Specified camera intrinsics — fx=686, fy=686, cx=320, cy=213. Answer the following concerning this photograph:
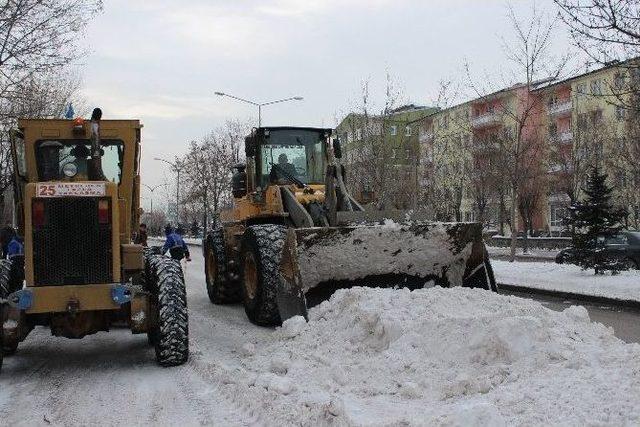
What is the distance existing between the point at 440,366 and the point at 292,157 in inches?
263

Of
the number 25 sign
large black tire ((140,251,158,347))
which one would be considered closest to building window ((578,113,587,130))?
large black tire ((140,251,158,347))

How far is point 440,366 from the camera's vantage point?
576cm

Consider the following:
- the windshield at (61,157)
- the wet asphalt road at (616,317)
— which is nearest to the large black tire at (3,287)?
the windshield at (61,157)

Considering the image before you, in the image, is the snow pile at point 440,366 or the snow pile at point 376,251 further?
the snow pile at point 376,251

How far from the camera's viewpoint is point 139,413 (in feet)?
18.2

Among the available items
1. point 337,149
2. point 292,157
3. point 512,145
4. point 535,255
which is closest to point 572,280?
point 337,149

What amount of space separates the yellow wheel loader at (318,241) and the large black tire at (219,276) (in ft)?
3.99

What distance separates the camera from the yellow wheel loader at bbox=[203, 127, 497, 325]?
886cm

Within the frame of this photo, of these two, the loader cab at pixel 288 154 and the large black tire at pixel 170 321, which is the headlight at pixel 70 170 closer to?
the large black tire at pixel 170 321

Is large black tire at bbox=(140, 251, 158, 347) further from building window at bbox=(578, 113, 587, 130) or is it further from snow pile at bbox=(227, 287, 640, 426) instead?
building window at bbox=(578, 113, 587, 130)

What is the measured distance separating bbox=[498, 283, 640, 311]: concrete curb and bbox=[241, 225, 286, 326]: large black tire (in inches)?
264

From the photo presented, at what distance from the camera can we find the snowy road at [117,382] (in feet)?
18.0

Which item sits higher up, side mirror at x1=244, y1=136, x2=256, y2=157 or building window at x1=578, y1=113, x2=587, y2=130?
building window at x1=578, y1=113, x2=587, y2=130

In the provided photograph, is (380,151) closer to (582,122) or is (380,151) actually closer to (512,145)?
(512,145)
